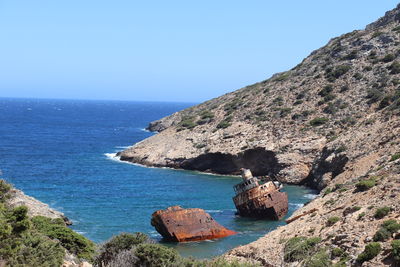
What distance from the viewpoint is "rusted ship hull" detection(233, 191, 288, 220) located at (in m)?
45.8

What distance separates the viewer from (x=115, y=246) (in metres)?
27.8

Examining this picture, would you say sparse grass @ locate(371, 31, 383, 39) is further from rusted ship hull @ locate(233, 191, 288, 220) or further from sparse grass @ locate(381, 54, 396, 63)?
rusted ship hull @ locate(233, 191, 288, 220)

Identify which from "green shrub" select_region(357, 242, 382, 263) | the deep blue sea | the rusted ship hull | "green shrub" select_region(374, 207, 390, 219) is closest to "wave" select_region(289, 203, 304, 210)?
the deep blue sea

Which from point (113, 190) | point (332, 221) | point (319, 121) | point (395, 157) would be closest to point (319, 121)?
point (319, 121)

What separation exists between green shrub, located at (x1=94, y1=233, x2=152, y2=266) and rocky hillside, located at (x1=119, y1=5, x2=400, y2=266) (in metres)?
5.86

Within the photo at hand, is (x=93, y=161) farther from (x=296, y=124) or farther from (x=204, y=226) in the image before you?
(x=204, y=226)

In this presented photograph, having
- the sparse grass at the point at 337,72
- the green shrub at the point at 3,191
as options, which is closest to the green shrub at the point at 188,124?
the sparse grass at the point at 337,72

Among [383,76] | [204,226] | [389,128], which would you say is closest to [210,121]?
[383,76]

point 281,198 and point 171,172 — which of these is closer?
point 281,198

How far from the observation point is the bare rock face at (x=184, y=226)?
3897 cm

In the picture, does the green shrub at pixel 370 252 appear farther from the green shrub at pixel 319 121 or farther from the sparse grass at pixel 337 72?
the sparse grass at pixel 337 72

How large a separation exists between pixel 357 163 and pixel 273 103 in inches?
1343

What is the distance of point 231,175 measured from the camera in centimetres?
6975

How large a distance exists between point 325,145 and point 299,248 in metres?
36.6
